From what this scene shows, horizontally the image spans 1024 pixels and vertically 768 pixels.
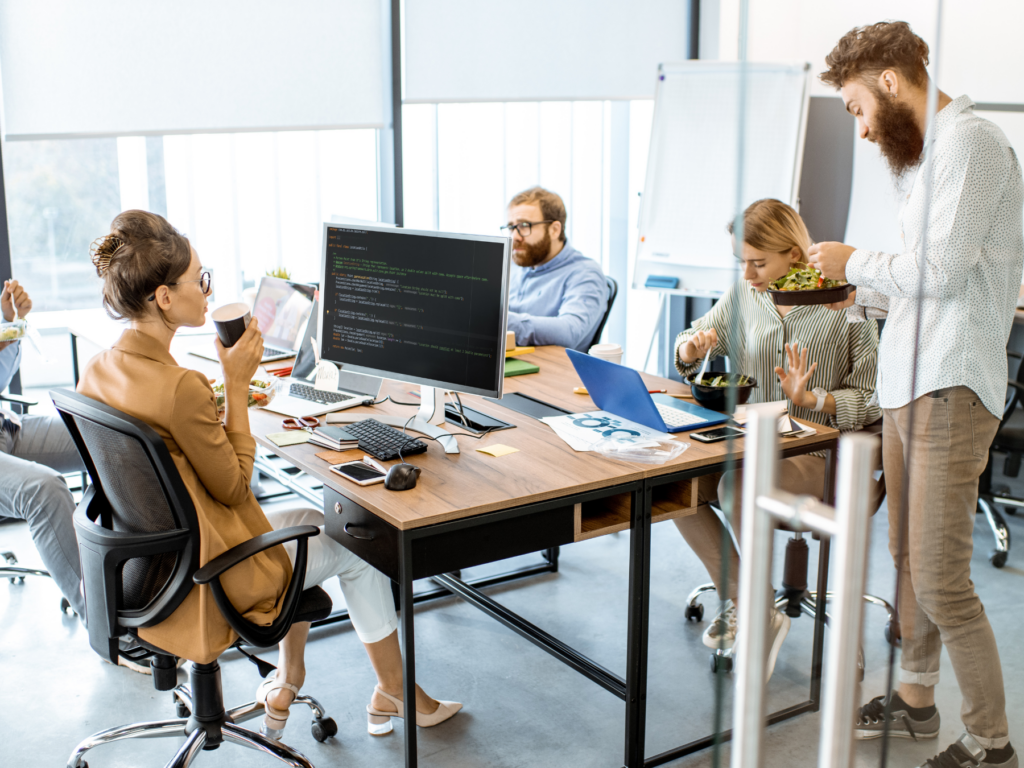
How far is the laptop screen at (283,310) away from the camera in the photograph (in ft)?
9.54

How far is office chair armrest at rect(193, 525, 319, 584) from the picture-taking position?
1642 mm

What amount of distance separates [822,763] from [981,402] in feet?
2.66

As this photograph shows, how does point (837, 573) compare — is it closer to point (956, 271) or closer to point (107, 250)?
point (956, 271)

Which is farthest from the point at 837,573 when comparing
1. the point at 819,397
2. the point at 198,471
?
the point at 198,471

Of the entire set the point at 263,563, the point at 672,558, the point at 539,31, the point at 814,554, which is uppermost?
the point at 539,31

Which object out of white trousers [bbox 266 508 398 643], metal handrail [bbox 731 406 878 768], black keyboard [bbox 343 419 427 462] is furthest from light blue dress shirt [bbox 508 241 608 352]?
metal handrail [bbox 731 406 878 768]

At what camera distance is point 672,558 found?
10.4 ft

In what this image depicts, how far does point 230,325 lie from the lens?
196 centimetres

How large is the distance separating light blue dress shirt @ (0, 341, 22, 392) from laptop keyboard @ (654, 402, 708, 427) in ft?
6.06

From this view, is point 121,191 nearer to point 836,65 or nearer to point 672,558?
point 672,558

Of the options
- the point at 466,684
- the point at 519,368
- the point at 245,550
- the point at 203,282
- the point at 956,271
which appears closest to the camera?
the point at 956,271

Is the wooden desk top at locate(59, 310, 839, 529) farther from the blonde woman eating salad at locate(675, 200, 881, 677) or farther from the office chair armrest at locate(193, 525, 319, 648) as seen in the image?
the blonde woman eating salad at locate(675, 200, 881, 677)

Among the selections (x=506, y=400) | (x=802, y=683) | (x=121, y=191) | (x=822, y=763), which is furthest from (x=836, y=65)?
(x=121, y=191)

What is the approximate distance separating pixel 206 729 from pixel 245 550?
428mm
